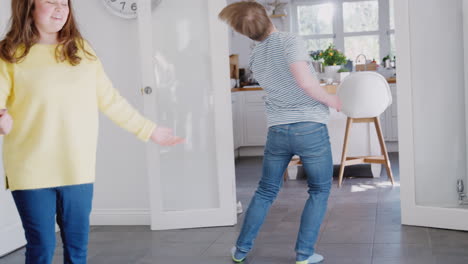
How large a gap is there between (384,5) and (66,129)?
7057 millimetres

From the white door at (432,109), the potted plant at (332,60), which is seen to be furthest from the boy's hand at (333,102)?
the potted plant at (332,60)

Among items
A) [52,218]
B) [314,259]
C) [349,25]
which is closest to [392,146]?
[349,25]

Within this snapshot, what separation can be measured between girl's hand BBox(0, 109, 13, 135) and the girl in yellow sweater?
0.09ft

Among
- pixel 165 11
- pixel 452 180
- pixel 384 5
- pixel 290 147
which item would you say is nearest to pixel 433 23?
pixel 452 180

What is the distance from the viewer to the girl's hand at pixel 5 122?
5.38 ft

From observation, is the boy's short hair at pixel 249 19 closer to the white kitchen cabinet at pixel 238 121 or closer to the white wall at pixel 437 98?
the white wall at pixel 437 98

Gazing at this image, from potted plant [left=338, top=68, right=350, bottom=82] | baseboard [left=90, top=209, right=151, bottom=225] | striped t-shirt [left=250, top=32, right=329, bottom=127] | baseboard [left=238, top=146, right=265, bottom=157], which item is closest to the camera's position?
striped t-shirt [left=250, top=32, right=329, bottom=127]

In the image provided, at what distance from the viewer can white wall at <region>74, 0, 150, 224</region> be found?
3.97 metres

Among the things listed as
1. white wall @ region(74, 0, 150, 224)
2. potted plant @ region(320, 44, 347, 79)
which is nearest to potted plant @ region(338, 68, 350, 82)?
potted plant @ region(320, 44, 347, 79)

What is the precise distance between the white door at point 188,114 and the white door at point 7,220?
79 cm

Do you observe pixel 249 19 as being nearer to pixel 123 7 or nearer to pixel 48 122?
pixel 48 122

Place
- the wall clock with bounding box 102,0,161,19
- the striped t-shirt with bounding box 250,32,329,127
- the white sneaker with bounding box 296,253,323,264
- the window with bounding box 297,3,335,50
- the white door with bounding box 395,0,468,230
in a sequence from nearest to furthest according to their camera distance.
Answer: the striped t-shirt with bounding box 250,32,329,127, the white sneaker with bounding box 296,253,323,264, the white door with bounding box 395,0,468,230, the wall clock with bounding box 102,0,161,19, the window with bounding box 297,3,335,50

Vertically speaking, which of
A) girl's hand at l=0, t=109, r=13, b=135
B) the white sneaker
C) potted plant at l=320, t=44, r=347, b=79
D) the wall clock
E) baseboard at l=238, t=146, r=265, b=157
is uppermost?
the wall clock

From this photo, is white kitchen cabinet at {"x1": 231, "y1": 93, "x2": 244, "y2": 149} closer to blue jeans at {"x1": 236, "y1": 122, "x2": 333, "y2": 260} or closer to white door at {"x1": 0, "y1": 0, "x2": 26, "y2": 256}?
white door at {"x1": 0, "y1": 0, "x2": 26, "y2": 256}
